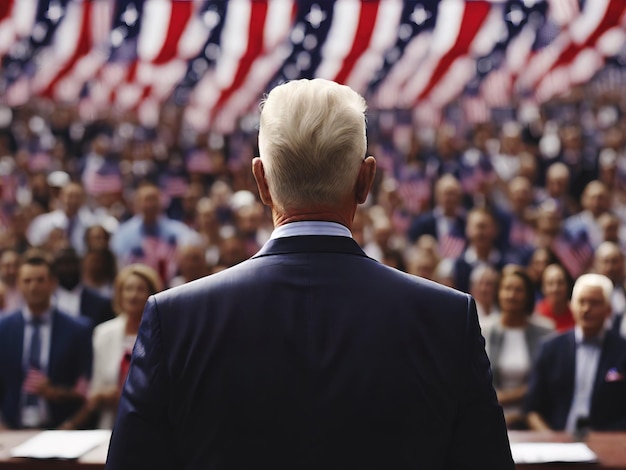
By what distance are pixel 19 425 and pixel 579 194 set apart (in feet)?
27.0

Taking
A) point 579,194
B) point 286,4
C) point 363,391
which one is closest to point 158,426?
point 363,391

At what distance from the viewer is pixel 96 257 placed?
23.0 ft

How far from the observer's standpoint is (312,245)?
171 cm

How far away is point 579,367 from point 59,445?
2.56 meters

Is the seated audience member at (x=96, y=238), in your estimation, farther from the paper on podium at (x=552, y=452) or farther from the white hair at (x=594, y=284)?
the paper on podium at (x=552, y=452)

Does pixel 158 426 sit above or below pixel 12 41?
below

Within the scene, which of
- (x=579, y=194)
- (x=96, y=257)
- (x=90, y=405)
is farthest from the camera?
(x=579, y=194)

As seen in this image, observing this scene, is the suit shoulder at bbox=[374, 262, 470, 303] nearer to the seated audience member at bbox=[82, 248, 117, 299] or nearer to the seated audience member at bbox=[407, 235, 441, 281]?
the seated audience member at bbox=[407, 235, 441, 281]

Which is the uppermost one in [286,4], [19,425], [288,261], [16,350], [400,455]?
[286,4]

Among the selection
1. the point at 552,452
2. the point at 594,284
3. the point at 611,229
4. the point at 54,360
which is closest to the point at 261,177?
the point at 552,452

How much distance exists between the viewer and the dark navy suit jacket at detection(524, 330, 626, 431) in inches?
204

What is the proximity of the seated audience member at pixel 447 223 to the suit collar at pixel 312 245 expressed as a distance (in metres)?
7.20

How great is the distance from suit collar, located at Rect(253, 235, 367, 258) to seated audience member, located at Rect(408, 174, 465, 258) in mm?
7200

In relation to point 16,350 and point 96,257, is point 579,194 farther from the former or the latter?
point 16,350
